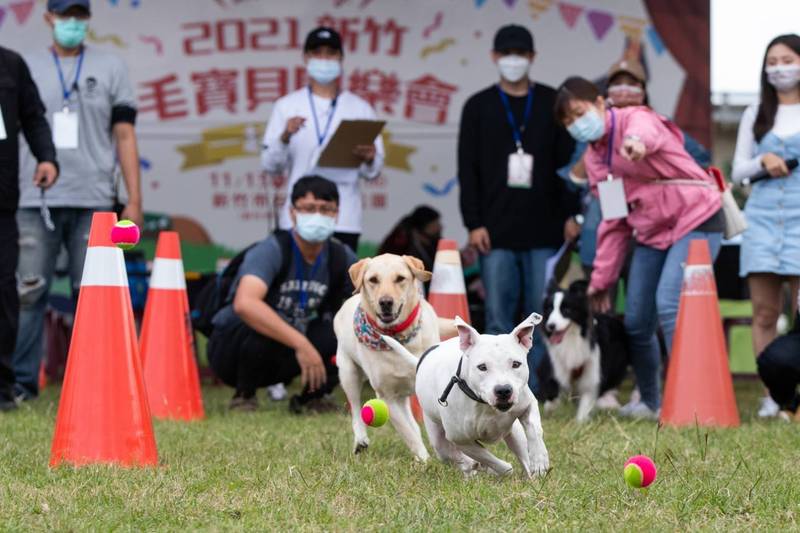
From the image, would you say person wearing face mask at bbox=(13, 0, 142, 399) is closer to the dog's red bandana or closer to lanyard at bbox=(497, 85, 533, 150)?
lanyard at bbox=(497, 85, 533, 150)

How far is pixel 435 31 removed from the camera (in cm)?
973

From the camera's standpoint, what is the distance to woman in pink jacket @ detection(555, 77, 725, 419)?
6457 mm

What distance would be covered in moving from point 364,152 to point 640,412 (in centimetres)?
220

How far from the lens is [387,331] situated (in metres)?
4.95

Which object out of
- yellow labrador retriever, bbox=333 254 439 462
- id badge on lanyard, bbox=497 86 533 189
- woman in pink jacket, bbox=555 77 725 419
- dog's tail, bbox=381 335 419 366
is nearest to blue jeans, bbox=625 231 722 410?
woman in pink jacket, bbox=555 77 725 419

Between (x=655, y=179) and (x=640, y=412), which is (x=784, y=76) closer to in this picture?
(x=655, y=179)

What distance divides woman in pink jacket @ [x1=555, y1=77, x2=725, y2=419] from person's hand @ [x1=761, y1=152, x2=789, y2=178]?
0.40 meters

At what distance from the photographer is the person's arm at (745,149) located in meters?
7.09

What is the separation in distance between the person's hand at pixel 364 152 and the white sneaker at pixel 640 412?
81.6 inches

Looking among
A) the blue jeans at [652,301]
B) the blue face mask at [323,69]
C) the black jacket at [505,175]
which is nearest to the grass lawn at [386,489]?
the blue jeans at [652,301]

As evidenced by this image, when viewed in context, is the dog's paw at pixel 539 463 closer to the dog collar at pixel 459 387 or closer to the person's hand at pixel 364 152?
the dog collar at pixel 459 387

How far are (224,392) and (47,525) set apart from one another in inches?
227

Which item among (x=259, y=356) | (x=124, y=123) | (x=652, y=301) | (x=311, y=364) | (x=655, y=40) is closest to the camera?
(x=311, y=364)

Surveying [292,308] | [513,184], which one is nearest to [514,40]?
[513,184]
